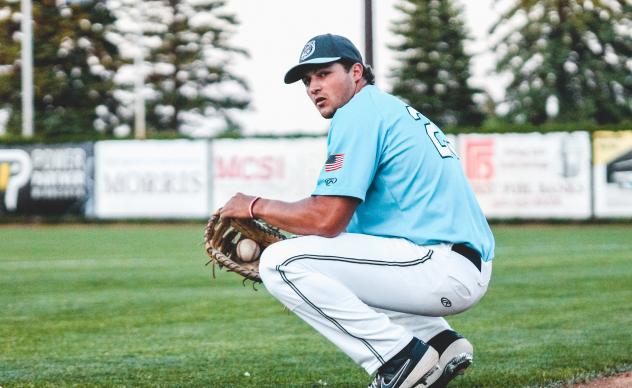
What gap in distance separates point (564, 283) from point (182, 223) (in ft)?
54.5

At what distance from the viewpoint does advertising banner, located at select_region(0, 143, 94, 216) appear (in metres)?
26.5

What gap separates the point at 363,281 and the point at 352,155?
0.54 m

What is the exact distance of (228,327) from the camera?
7582 millimetres

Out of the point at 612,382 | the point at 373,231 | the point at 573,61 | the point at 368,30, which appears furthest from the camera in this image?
the point at 573,61

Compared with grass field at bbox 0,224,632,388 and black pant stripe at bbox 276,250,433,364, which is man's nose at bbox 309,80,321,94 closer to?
black pant stripe at bbox 276,250,433,364

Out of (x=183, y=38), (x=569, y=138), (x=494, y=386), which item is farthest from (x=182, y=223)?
(x=183, y=38)

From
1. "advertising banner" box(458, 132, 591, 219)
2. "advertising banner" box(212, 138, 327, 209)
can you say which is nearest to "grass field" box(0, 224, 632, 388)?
"advertising banner" box(458, 132, 591, 219)

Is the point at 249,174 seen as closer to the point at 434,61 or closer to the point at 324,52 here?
the point at 324,52

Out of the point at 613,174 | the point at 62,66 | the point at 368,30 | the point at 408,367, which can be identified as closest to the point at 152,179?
the point at 368,30

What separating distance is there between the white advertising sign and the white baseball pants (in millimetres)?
21539

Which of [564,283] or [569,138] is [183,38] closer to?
[569,138]

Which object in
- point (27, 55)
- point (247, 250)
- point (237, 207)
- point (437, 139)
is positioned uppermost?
point (27, 55)

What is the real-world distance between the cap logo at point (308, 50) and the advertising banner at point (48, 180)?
22.9 meters

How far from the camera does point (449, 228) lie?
421 cm
